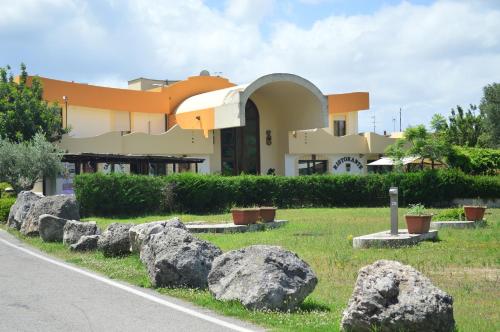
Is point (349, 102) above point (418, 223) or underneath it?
above

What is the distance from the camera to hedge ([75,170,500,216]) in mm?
27812

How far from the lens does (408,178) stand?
33156 mm

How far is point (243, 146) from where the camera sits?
1967 inches

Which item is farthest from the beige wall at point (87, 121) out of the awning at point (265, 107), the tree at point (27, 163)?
the tree at point (27, 163)

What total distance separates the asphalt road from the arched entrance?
3635cm

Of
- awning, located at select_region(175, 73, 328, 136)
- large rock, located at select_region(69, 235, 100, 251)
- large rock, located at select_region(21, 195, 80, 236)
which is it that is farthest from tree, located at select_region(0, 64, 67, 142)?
large rock, located at select_region(69, 235, 100, 251)

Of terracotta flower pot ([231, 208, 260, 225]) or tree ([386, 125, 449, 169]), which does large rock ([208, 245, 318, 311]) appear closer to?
terracotta flower pot ([231, 208, 260, 225])

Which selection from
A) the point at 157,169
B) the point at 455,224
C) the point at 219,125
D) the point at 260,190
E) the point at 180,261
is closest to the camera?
the point at 180,261

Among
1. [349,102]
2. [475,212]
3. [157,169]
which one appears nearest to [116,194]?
[475,212]

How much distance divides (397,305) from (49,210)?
15338mm

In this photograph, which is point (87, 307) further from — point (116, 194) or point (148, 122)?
point (148, 122)

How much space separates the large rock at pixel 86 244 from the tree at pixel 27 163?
1495cm

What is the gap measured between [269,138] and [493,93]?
18.2 meters

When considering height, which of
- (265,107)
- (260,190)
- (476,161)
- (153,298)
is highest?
(265,107)
